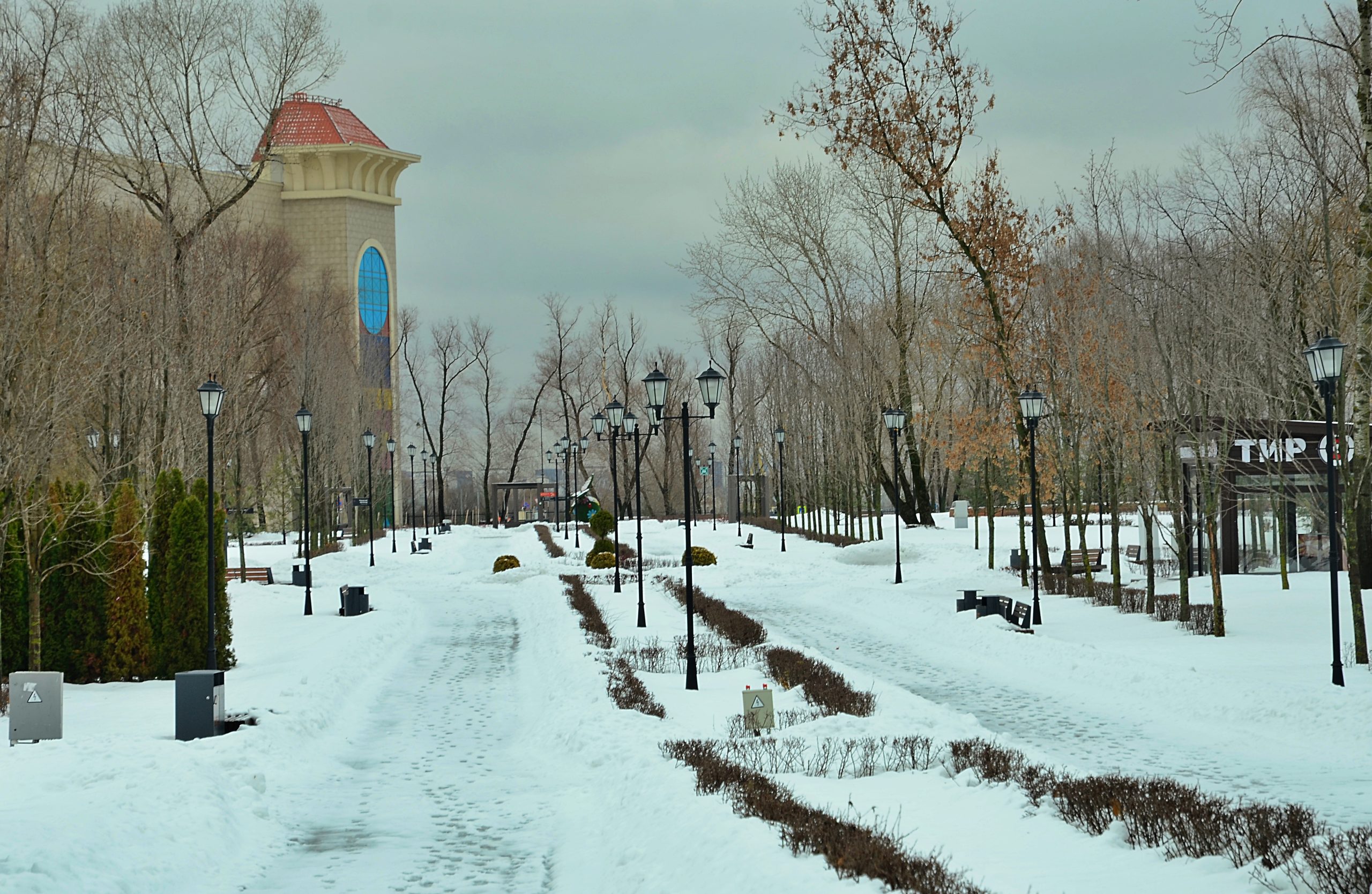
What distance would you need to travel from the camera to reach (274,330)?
142ft

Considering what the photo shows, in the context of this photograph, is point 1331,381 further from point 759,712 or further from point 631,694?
point 631,694

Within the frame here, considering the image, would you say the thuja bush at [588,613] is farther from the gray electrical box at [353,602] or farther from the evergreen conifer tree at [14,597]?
the evergreen conifer tree at [14,597]

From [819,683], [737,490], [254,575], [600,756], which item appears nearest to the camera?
[600,756]

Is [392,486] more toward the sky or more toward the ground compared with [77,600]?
more toward the sky

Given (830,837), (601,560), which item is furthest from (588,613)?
(830,837)

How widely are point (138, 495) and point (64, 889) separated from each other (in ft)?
62.3

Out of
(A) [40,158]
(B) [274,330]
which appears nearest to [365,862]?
(A) [40,158]

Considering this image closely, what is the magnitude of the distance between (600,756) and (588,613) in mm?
13229

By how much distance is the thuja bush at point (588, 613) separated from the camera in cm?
1998

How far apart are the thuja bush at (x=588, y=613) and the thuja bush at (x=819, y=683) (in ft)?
10.0

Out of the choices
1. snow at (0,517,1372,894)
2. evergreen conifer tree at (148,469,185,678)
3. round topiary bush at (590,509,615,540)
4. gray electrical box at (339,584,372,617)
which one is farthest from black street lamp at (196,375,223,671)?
round topiary bush at (590,509,615,540)

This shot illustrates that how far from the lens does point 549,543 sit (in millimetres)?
52906

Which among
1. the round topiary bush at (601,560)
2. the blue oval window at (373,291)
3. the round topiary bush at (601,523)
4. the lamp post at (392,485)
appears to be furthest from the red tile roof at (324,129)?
the round topiary bush at (601,560)

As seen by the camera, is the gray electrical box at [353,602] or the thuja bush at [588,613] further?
the gray electrical box at [353,602]
